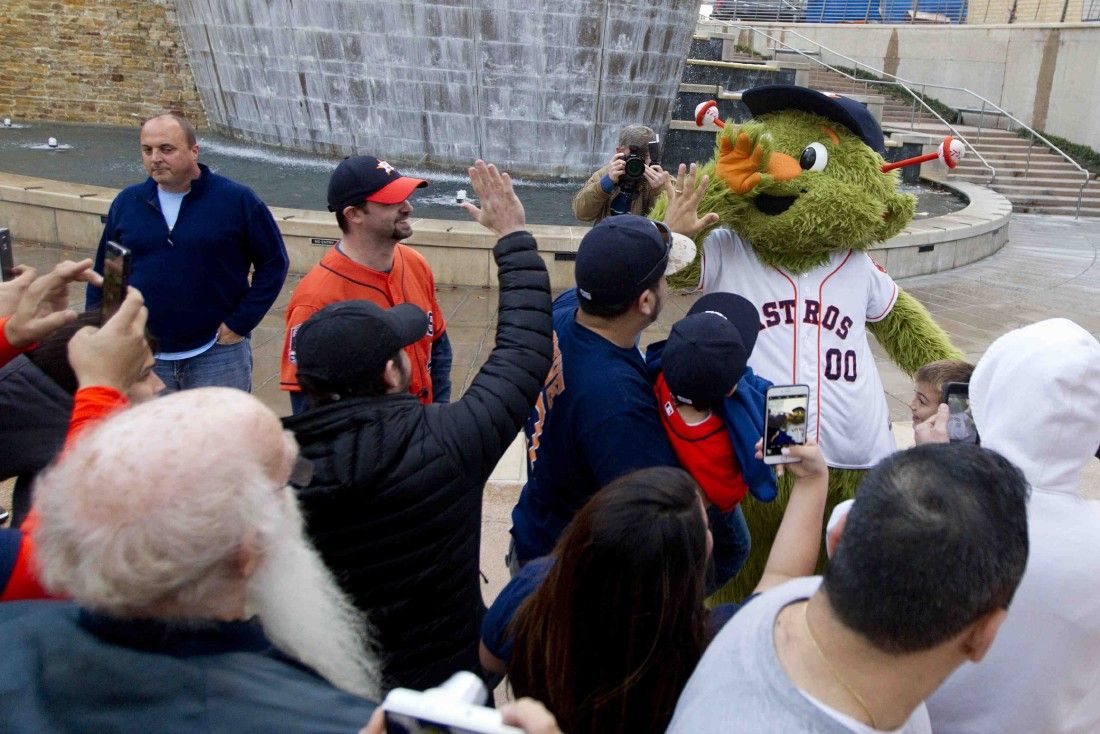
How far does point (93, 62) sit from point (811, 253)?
17.9 meters

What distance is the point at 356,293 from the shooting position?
122 inches

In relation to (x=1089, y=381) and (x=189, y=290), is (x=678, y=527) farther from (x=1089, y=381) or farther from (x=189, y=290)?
(x=189, y=290)

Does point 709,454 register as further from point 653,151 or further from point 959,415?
point 653,151

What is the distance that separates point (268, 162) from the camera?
12.5m

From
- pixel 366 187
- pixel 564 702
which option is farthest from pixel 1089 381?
pixel 366 187

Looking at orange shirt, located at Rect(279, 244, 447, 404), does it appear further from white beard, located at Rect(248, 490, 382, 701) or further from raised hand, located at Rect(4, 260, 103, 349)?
white beard, located at Rect(248, 490, 382, 701)

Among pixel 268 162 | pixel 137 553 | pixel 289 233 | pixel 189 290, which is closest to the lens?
pixel 137 553

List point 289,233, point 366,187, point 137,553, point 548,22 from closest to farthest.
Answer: point 137,553
point 366,187
point 289,233
point 548,22

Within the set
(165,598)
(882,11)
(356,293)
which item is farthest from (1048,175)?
(165,598)

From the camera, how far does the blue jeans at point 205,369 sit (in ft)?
11.8

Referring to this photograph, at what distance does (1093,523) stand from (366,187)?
2426 millimetres

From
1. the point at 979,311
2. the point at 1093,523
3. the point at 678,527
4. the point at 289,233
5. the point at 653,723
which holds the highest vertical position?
the point at 678,527

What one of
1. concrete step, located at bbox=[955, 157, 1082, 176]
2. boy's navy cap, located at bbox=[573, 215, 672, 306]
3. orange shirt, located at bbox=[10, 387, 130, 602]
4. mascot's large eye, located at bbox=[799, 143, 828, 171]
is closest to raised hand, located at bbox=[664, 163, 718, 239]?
mascot's large eye, located at bbox=[799, 143, 828, 171]

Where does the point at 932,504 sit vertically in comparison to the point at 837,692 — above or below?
above
